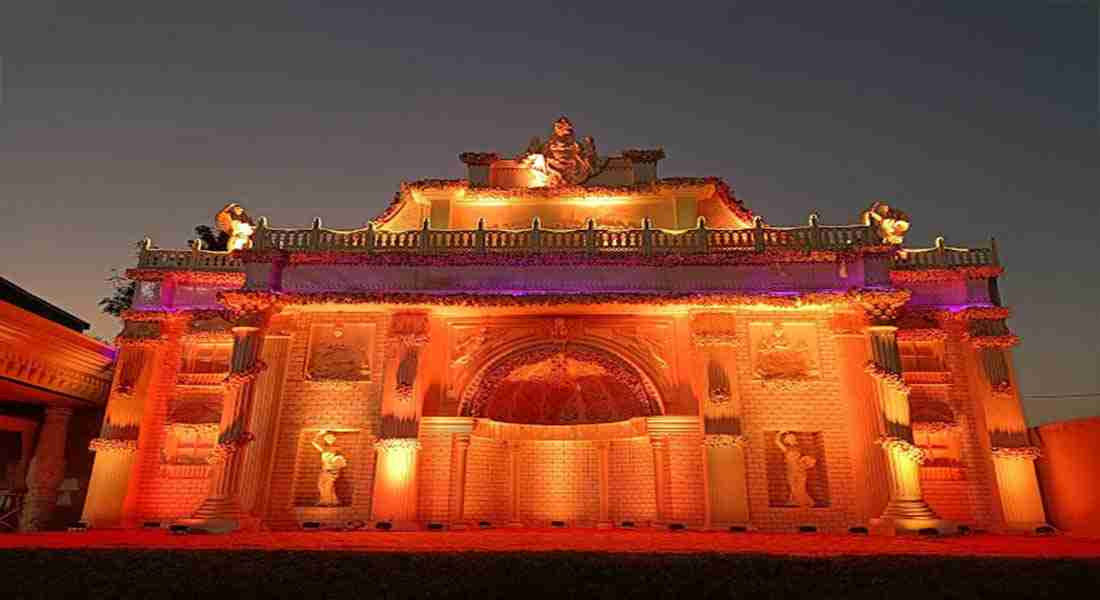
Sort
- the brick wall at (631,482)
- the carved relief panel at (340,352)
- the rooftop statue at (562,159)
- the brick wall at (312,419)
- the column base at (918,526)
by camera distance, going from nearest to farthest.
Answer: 1. the column base at (918,526)
2. the brick wall at (312,419)
3. the carved relief panel at (340,352)
4. the brick wall at (631,482)
5. the rooftop statue at (562,159)

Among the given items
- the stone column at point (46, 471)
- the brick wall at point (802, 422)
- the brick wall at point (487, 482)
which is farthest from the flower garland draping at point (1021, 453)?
the stone column at point (46, 471)

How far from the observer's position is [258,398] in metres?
20.0

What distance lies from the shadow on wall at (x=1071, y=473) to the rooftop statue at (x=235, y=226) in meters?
25.1

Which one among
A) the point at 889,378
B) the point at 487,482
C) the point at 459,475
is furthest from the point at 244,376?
the point at 889,378

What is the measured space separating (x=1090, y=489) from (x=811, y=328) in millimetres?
8429

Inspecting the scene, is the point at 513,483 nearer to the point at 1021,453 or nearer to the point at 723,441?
the point at 723,441

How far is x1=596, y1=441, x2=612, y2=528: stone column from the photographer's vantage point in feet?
72.2

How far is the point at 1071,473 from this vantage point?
19891mm

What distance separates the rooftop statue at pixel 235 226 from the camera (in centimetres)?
2228

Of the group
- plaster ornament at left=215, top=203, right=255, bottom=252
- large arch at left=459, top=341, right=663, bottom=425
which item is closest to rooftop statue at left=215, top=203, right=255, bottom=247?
plaster ornament at left=215, top=203, right=255, bottom=252

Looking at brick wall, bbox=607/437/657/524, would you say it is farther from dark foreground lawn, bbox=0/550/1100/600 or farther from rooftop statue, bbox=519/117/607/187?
dark foreground lawn, bbox=0/550/1100/600

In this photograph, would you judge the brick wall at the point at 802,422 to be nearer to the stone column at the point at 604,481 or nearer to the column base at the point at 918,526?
the column base at the point at 918,526

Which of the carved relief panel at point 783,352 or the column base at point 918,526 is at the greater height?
the carved relief panel at point 783,352

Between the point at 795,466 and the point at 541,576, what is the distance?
39.8 feet
